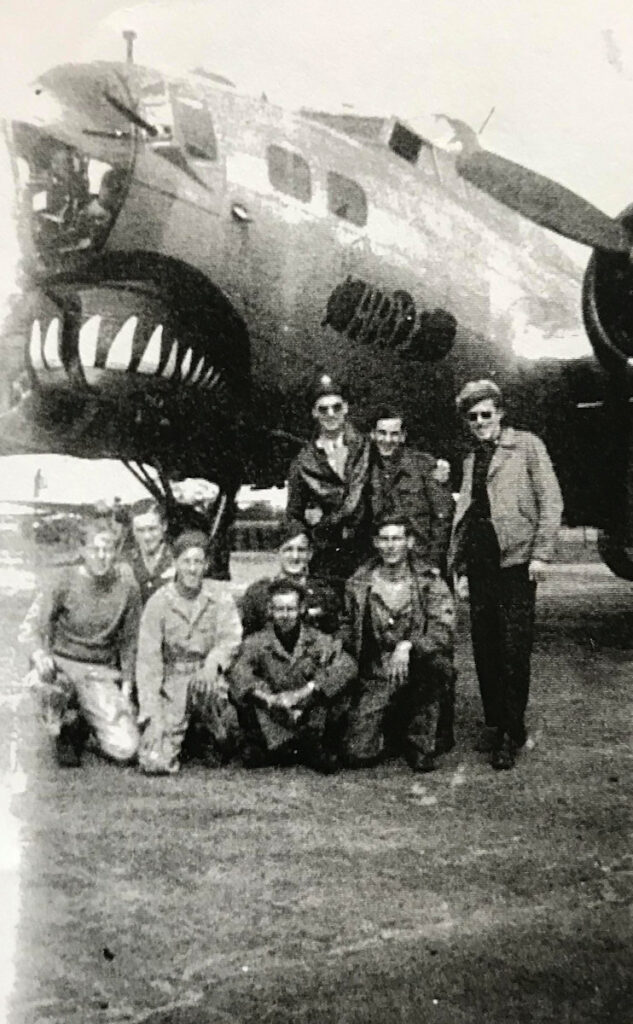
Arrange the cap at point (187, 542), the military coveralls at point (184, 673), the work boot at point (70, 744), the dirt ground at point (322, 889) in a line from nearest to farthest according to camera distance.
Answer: the dirt ground at point (322, 889)
the work boot at point (70, 744)
the military coveralls at point (184, 673)
the cap at point (187, 542)

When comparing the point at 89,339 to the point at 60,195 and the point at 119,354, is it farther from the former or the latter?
the point at 60,195

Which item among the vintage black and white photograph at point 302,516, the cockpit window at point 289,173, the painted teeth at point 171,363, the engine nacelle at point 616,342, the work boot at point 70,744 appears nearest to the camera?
the vintage black and white photograph at point 302,516

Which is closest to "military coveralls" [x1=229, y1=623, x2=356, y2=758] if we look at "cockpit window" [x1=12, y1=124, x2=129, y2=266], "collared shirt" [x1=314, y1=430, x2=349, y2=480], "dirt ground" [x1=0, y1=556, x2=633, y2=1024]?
"dirt ground" [x1=0, y1=556, x2=633, y2=1024]

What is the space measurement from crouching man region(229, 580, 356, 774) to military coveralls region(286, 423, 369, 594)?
12.7 inches

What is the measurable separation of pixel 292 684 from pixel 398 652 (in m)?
0.37

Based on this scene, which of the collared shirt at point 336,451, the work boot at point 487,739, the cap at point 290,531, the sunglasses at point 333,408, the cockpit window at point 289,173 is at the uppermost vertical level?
the cockpit window at point 289,173

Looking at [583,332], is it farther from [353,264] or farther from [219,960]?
[219,960]

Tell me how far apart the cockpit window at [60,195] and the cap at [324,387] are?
931mm

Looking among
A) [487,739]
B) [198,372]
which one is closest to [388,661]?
[487,739]

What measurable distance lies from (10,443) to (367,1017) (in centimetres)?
202

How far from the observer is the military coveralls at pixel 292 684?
2.86 m

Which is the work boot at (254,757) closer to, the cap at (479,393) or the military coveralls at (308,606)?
the military coveralls at (308,606)

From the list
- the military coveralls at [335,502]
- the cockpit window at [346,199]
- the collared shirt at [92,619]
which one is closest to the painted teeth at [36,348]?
the collared shirt at [92,619]

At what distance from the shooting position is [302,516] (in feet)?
11.0
